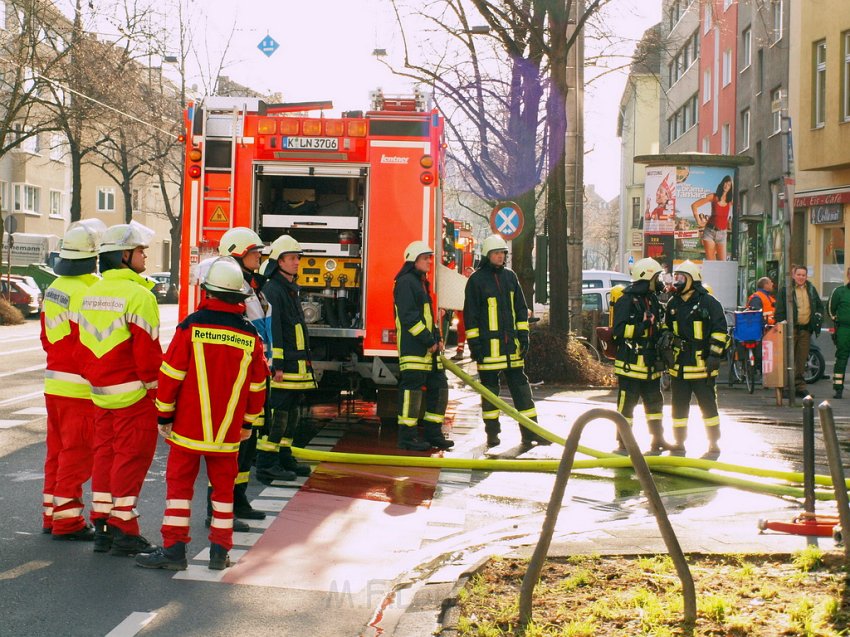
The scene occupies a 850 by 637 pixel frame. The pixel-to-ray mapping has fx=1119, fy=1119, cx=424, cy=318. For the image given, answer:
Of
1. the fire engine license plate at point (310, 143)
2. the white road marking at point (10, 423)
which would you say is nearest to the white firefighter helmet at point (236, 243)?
the fire engine license plate at point (310, 143)

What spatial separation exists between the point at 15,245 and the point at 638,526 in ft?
133

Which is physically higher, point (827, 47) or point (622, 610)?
point (827, 47)

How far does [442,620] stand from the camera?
16.7 ft

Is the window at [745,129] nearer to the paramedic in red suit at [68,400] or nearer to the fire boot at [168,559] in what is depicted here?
the paramedic in red suit at [68,400]

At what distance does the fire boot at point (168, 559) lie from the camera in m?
5.95

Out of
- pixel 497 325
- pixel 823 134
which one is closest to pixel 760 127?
pixel 823 134

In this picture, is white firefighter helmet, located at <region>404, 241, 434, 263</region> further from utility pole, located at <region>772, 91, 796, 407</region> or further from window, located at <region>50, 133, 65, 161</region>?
window, located at <region>50, 133, 65, 161</region>

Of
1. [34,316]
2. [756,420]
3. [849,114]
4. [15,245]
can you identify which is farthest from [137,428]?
[15,245]

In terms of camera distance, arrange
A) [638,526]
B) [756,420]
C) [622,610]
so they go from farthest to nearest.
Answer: [756,420] → [638,526] → [622,610]

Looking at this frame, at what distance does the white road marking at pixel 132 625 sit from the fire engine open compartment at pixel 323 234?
18.5 feet

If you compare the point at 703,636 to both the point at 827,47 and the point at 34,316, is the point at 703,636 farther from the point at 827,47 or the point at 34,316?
the point at 34,316

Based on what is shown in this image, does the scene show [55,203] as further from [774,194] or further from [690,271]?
[690,271]

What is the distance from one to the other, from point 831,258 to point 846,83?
406cm

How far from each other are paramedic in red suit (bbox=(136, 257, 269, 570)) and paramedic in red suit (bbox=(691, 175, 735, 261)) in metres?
16.9
